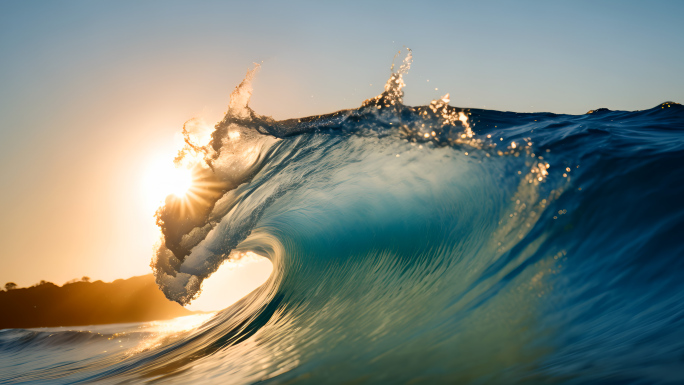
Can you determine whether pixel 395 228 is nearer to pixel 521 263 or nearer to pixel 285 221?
pixel 521 263

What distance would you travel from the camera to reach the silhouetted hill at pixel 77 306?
44.9m

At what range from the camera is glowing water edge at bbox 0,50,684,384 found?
9.21 ft

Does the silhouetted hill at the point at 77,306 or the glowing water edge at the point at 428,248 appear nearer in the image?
the glowing water edge at the point at 428,248

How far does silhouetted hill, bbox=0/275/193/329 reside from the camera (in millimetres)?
44875

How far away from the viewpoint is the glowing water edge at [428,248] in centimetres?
281

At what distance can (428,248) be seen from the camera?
16.5 ft

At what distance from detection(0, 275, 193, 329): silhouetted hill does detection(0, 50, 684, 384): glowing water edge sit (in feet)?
140

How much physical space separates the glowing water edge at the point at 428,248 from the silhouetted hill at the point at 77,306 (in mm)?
42745

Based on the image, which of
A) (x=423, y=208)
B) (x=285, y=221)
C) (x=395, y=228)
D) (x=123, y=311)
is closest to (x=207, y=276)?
(x=285, y=221)

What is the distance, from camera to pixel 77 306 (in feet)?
158

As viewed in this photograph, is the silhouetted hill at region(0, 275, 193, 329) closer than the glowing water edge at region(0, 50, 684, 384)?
No

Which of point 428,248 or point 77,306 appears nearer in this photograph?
point 428,248

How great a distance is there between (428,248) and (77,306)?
5230 cm

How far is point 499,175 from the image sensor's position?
4625 millimetres
